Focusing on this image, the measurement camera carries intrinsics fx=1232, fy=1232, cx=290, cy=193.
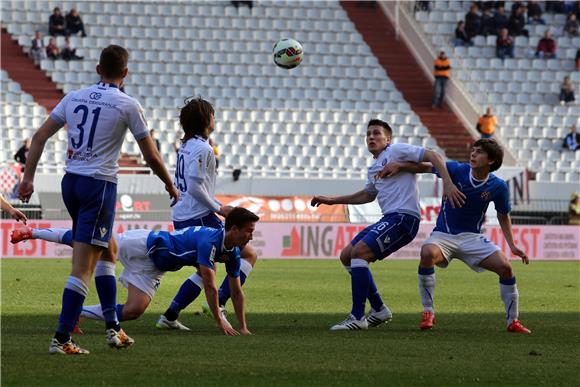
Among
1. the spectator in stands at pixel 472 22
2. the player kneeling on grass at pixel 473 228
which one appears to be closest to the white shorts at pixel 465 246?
the player kneeling on grass at pixel 473 228

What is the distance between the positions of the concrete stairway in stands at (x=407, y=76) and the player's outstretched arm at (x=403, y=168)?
24.9 meters

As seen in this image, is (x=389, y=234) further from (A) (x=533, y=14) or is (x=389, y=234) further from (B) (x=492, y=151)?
(A) (x=533, y=14)

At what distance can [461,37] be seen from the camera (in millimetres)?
40594

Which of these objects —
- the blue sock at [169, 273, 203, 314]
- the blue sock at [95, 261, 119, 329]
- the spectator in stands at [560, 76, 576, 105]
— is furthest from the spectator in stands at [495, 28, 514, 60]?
the blue sock at [95, 261, 119, 329]

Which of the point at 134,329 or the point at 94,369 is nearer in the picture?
the point at 94,369

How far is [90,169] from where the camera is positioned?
8484 mm

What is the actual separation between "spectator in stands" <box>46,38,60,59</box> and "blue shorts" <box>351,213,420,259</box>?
27096 millimetres

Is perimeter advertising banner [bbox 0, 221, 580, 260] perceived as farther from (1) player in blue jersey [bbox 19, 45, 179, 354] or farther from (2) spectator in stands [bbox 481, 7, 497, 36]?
(1) player in blue jersey [bbox 19, 45, 179, 354]

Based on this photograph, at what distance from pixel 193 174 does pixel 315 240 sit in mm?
17344

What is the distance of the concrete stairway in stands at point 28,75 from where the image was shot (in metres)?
35.9

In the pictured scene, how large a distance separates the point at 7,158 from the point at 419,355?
2548 centimetres

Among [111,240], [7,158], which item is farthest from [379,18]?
[111,240]

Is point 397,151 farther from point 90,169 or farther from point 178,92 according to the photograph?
point 178,92

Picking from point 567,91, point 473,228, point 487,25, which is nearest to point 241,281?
point 473,228
